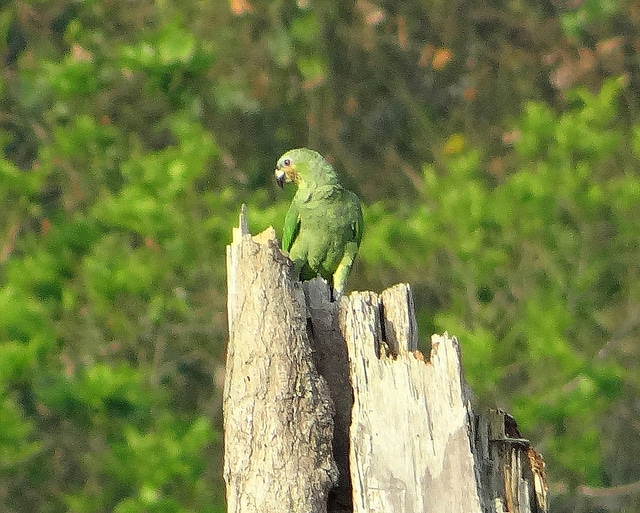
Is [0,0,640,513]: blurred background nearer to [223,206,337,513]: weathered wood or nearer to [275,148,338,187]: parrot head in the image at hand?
[275,148,338,187]: parrot head

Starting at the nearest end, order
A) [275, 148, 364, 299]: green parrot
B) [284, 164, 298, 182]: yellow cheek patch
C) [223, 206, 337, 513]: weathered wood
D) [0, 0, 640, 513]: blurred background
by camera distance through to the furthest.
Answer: [223, 206, 337, 513]: weathered wood → [275, 148, 364, 299]: green parrot → [284, 164, 298, 182]: yellow cheek patch → [0, 0, 640, 513]: blurred background

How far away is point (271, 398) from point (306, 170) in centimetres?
192

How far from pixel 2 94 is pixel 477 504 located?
20.5 ft

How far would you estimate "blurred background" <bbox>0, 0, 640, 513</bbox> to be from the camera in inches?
281

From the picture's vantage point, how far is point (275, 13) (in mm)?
8695

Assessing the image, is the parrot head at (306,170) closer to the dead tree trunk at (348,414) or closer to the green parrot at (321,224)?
the green parrot at (321,224)

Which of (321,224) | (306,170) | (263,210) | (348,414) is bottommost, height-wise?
(348,414)

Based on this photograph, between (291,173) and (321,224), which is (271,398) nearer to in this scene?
(321,224)

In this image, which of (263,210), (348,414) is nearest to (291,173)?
(348,414)

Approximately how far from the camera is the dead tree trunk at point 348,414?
2889mm

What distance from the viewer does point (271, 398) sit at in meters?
3.11

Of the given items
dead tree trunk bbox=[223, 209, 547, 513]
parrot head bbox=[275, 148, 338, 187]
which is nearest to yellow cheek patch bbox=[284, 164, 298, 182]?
parrot head bbox=[275, 148, 338, 187]

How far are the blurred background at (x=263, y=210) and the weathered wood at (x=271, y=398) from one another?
12.1 ft

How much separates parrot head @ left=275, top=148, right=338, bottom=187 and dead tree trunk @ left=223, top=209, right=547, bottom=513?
1.52 m
